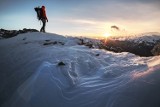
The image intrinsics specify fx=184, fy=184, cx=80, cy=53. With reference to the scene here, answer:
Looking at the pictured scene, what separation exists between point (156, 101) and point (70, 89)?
11.4 ft

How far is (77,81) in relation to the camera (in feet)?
27.6

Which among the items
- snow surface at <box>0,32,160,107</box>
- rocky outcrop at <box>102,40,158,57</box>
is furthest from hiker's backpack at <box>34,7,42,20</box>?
snow surface at <box>0,32,160,107</box>

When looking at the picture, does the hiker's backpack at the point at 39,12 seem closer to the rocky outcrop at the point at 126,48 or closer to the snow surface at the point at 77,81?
the rocky outcrop at the point at 126,48

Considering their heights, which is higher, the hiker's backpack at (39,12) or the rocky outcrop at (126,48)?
the hiker's backpack at (39,12)

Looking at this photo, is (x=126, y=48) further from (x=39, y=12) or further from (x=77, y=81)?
(x=77, y=81)

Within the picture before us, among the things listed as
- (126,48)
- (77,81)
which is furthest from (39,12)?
(126,48)

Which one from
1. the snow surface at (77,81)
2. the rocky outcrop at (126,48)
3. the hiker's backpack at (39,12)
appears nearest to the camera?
the snow surface at (77,81)

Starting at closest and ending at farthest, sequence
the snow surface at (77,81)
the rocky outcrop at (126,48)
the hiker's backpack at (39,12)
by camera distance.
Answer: the snow surface at (77,81) → the rocky outcrop at (126,48) → the hiker's backpack at (39,12)

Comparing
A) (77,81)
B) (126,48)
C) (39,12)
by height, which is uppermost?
(39,12)

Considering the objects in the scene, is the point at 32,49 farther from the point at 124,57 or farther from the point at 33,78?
the point at 124,57

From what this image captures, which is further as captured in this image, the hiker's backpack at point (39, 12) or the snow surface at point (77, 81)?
the hiker's backpack at point (39, 12)

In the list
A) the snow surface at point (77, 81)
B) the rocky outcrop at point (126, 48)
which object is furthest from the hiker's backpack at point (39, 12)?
the snow surface at point (77, 81)

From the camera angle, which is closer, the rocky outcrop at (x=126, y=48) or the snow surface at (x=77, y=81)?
the snow surface at (x=77, y=81)

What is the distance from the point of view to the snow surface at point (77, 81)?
641 centimetres
